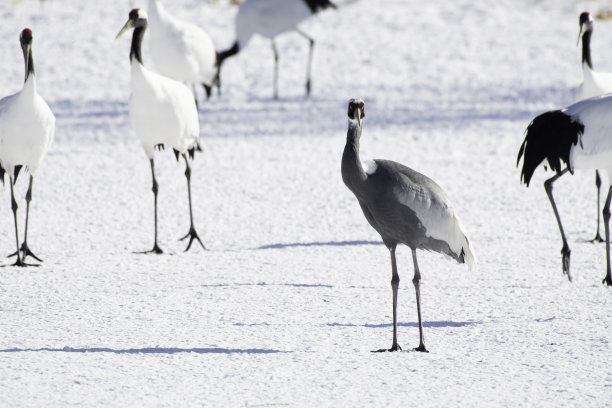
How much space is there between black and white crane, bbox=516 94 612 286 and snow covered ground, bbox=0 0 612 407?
26.2 inches

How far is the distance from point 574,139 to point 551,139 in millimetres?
124

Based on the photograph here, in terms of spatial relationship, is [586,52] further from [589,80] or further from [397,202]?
[397,202]

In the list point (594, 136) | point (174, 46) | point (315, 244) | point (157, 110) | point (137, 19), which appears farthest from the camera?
point (174, 46)

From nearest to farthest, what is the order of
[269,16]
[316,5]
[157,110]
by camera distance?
[157,110] → [269,16] → [316,5]

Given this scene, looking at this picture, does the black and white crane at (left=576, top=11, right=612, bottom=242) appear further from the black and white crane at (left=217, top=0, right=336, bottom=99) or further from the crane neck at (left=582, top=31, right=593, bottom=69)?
the black and white crane at (left=217, top=0, right=336, bottom=99)

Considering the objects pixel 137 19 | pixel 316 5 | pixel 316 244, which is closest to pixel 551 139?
pixel 316 244

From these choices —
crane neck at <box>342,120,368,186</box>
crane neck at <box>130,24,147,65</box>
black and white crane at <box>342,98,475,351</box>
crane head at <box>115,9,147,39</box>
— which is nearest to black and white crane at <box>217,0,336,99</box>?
crane head at <box>115,9,147,39</box>

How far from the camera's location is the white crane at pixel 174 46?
10.0m

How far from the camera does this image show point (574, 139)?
5477mm

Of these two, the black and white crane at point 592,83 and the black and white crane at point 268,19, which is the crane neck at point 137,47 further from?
the black and white crane at point 268,19

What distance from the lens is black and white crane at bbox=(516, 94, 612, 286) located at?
5449 millimetres

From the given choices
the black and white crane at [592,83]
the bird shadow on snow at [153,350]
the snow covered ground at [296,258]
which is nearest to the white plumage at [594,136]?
the snow covered ground at [296,258]

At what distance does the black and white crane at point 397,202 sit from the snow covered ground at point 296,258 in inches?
19.5

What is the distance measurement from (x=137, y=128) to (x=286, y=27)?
6.26 m
